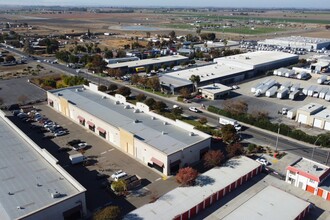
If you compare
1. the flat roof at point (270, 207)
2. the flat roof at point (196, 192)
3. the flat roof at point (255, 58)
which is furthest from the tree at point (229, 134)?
the flat roof at point (255, 58)

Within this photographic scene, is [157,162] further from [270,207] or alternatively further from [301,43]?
[301,43]

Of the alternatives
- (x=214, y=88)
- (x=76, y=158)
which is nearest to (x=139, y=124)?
(x=76, y=158)

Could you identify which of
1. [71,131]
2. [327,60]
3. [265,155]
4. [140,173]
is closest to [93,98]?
[71,131]

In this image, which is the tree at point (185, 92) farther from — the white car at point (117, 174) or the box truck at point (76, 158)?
the white car at point (117, 174)

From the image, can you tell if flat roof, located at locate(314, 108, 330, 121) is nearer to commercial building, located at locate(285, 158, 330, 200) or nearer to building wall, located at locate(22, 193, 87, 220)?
commercial building, located at locate(285, 158, 330, 200)

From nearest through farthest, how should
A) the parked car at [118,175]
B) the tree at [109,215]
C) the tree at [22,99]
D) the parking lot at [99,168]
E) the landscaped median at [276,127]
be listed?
the tree at [109,215] < the parking lot at [99,168] < the parked car at [118,175] < the landscaped median at [276,127] < the tree at [22,99]

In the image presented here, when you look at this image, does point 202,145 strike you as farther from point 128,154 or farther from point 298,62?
point 298,62

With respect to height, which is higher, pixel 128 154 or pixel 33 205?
pixel 33 205
